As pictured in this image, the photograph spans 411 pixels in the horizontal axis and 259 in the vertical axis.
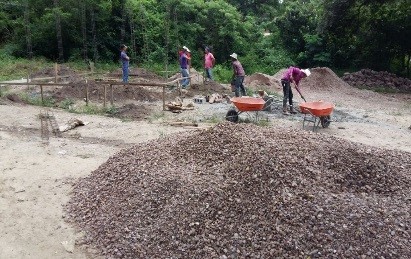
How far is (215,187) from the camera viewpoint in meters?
5.30

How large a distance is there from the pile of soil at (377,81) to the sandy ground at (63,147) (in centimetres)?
393

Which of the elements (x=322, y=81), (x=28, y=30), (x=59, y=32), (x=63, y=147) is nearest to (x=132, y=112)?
(x=63, y=147)

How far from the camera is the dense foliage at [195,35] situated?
22.4 metres

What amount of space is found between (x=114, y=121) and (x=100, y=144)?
205 cm

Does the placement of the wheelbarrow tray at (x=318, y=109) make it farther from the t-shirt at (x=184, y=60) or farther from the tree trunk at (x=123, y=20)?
the tree trunk at (x=123, y=20)

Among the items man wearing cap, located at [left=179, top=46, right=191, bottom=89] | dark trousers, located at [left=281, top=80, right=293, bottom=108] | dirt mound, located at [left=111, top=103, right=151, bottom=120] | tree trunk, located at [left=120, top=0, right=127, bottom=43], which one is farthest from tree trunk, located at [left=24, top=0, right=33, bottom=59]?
dark trousers, located at [left=281, top=80, right=293, bottom=108]

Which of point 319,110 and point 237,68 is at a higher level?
point 237,68

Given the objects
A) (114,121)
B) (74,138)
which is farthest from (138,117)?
(74,138)

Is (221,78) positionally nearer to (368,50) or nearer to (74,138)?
(368,50)

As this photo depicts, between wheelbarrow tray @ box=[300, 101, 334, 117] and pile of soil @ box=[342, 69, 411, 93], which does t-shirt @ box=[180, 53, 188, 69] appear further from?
pile of soil @ box=[342, 69, 411, 93]

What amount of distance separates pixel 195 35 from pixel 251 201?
19.8 m

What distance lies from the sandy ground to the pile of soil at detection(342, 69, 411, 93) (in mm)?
3928

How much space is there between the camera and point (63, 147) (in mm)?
8898

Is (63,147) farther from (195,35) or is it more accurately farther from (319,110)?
(195,35)
